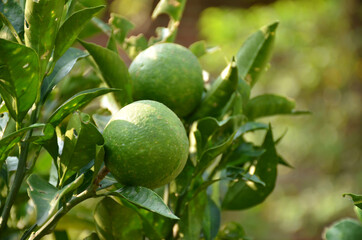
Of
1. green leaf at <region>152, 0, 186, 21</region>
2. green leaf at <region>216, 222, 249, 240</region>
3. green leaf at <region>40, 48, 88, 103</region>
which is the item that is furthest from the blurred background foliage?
green leaf at <region>40, 48, 88, 103</region>

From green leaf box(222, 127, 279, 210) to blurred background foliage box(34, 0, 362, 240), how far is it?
2.53m

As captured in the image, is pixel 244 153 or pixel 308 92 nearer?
pixel 244 153

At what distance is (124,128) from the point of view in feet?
1.66

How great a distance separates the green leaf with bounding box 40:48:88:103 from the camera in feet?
1.78

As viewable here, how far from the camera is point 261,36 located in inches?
28.2

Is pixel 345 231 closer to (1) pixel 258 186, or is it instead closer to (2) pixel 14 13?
(1) pixel 258 186

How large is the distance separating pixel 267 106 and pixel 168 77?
196 millimetres

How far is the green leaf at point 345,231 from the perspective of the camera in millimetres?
616


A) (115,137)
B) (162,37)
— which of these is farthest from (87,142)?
(162,37)

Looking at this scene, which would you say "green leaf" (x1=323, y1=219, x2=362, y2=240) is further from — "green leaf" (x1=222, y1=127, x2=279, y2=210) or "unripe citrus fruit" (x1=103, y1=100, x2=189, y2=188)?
"unripe citrus fruit" (x1=103, y1=100, x2=189, y2=188)

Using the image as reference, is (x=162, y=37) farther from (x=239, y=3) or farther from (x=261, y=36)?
(x=239, y=3)

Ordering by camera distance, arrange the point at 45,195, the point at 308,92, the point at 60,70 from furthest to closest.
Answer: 1. the point at 308,92
2. the point at 60,70
3. the point at 45,195

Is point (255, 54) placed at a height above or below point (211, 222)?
above

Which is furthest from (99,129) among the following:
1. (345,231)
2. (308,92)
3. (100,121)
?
(308,92)
